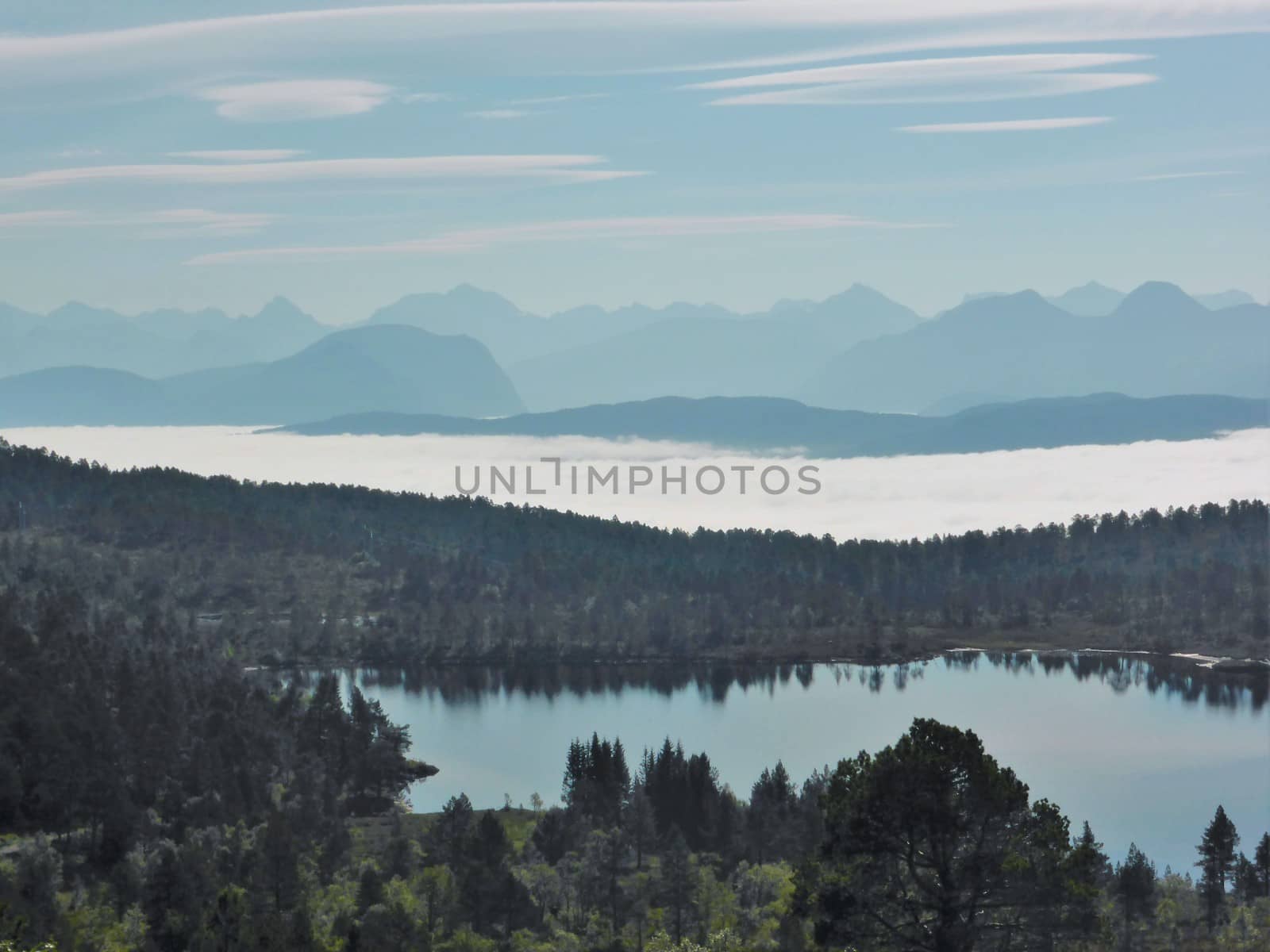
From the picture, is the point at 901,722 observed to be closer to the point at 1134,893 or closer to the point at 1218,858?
the point at 1218,858

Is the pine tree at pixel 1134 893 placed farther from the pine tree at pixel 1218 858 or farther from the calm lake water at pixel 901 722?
the calm lake water at pixel 901 722

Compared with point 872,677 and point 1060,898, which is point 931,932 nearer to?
point 1060,898

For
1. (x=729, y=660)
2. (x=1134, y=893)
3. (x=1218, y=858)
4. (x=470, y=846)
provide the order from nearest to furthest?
(x=1134, y=893), (x=470, y=846), (x=1218, y=858), (x=729, y=660)

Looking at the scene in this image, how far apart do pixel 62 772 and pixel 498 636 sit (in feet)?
355

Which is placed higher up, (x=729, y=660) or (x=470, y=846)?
(x=470, y=846)

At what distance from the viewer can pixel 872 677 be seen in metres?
150

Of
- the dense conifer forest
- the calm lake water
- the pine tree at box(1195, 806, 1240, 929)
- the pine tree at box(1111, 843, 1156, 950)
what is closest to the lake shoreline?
the calm lake water

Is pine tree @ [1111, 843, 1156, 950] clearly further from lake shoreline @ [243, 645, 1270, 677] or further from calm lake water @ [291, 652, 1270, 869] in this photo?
lake shoreline @ [243, 645, 1270, 677]

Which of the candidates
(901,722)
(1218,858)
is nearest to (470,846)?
(1218,858)

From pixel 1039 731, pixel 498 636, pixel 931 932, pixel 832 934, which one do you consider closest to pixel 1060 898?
pixel 931 932

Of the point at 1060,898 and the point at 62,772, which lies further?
the point at 62,772

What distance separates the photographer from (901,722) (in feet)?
401

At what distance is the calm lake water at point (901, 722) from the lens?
96375mm

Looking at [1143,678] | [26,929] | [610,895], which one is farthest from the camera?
[1143,678]
